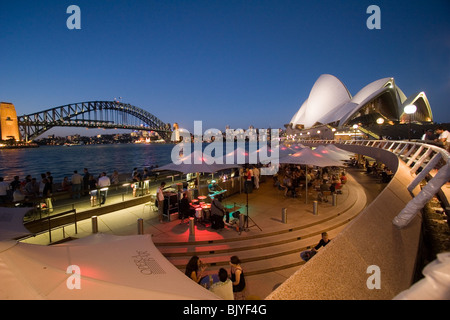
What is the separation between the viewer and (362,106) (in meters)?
37.2

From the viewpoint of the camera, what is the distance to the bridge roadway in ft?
20.1

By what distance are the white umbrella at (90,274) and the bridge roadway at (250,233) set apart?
9.20ft

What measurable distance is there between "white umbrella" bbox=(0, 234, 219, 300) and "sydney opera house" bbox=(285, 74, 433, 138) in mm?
32999

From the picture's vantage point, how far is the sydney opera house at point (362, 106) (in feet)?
122

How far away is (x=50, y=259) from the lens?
2.67m

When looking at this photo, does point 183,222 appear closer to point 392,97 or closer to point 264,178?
point 264,178

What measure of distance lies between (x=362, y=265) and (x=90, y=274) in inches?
115

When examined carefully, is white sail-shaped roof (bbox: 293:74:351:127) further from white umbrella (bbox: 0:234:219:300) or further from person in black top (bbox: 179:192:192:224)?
white umbrella (bbox: 0:234:219:300)

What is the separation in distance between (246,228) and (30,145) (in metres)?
180

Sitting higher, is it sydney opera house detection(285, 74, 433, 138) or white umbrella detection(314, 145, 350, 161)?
sydney opera house detection(285, 74, 433, 138)

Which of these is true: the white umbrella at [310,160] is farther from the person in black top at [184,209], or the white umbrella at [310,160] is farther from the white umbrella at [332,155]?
the person in black top at [184,209]

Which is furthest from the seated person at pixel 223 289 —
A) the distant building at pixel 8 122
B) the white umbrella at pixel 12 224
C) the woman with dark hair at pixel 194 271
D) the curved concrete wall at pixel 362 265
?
the distant building at pixel 8 122

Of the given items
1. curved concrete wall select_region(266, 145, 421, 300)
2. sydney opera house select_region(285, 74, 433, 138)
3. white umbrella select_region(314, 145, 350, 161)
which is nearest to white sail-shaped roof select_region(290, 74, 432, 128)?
sydney opera house select_region(285, 74, 433, 138)
